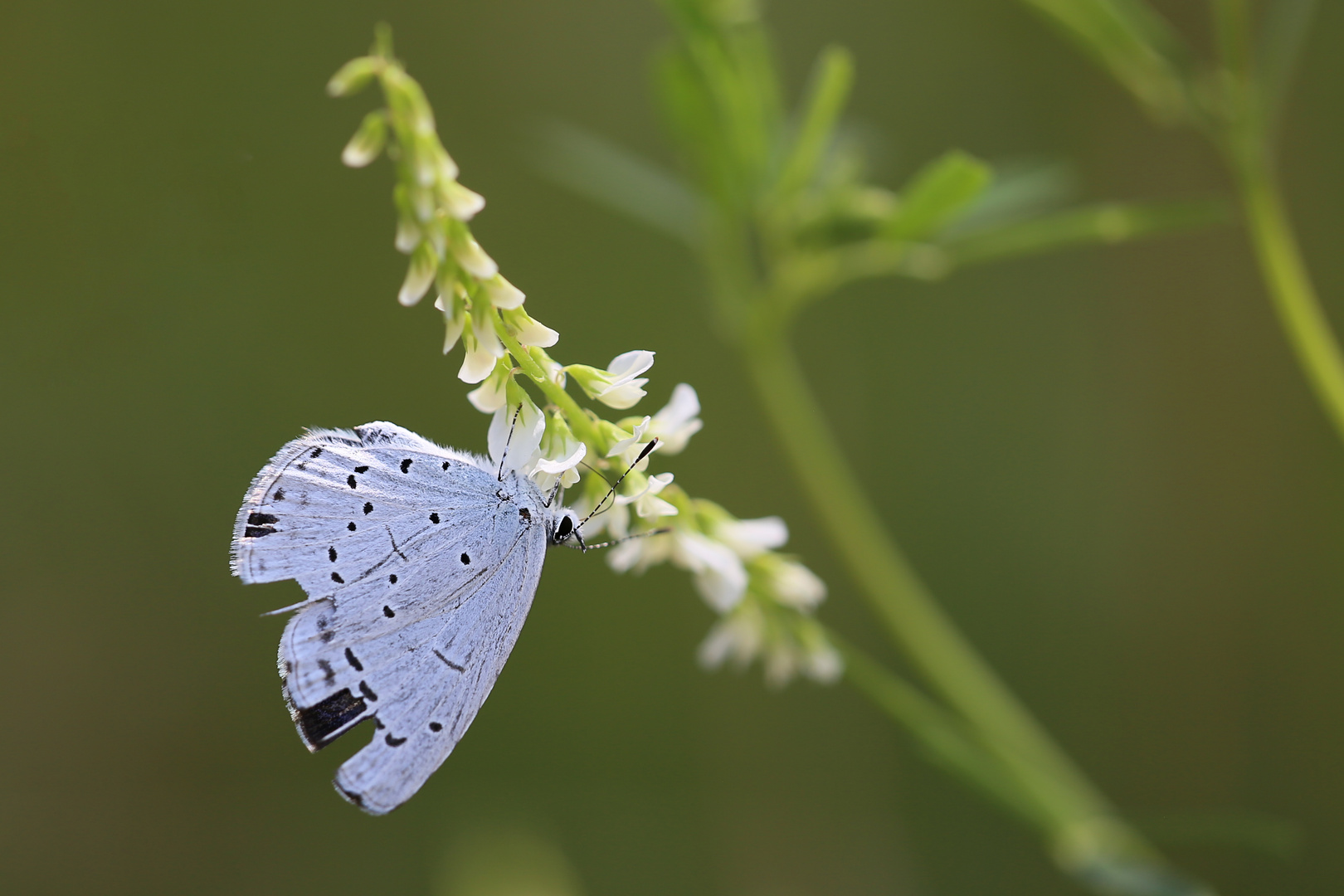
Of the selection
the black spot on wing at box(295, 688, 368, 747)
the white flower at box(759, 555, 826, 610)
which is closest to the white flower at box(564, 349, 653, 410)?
the white flower at box(759, 555, 826, 610)

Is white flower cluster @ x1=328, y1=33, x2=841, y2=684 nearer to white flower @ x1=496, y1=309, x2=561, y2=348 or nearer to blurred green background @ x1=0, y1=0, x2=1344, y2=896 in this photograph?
white flower @ x1=496, y1=309, x2=561, y2=348

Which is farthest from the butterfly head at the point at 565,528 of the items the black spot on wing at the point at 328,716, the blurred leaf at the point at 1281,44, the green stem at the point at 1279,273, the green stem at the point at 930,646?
the blurred leaf at the point at 1281,44

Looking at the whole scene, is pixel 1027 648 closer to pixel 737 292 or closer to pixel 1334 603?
pixel 1334 603

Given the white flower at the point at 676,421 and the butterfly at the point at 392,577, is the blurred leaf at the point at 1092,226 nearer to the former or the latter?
the white flower at the point at 676,421

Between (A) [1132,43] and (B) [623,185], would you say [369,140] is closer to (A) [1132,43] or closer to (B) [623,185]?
(B) [623,185]

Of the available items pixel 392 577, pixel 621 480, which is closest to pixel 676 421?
pixel 621 480

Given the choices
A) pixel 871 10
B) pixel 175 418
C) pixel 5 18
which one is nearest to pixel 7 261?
pixel 175 418
